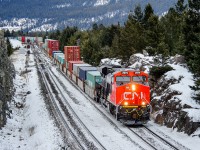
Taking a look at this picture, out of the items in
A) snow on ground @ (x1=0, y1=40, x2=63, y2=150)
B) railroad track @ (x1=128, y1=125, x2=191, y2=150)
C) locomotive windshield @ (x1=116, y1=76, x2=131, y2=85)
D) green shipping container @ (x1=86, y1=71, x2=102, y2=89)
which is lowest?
snow on ground @ (x1=0, y1=40, x2=63, y2=150)

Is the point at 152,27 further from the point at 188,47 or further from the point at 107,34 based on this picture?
the point at 107,34

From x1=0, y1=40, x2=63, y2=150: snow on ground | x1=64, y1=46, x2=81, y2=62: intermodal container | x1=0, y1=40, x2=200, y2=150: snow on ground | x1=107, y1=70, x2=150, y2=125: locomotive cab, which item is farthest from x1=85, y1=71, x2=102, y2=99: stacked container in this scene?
x1=64, y1=46, x2=81, y2=62: intermodal container

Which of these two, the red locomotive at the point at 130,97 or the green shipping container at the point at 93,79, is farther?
the green shipping container at the point at 93,79

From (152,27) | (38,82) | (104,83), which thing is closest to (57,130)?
(104,83)

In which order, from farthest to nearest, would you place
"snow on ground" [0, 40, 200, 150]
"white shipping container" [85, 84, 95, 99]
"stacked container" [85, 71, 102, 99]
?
1. "white shipping container" [85, 84, 95, 99]
2. "stacked container" [85, 71, 102, 99]
3. "snow on ground" [0, 40, 200, 150]

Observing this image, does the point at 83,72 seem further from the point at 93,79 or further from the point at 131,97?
the point at 131,97

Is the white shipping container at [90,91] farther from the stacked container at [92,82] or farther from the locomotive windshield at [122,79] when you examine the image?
the locomotive windshield at [122,79]

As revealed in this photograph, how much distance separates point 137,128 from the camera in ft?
88.5

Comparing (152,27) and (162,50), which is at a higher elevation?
(152,27)

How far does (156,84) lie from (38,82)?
98.0 ft

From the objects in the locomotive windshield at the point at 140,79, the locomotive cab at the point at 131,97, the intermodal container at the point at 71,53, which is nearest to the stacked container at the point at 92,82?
the locomotive cab at the point at 131,97

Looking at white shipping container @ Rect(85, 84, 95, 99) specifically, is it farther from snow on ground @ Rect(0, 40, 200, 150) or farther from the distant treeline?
the distant treeline

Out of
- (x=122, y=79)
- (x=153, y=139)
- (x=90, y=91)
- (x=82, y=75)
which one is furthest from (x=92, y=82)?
(x=153, y=139)

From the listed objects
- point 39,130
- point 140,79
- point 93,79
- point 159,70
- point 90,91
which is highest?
point 159,70
